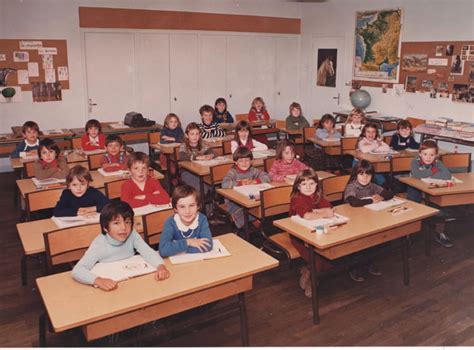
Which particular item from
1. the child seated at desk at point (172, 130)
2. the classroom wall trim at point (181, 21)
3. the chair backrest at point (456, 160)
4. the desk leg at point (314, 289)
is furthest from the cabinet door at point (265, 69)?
the desk leg at point (314, 289)

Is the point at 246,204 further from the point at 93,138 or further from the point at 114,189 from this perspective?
the point at 93,138

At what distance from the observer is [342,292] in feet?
13.6

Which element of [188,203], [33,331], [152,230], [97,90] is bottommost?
[33,331]

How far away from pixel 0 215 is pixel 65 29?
3.80m

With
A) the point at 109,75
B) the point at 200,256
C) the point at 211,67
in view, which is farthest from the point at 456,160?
the point at 109,75

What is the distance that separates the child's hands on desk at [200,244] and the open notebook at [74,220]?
36.2 inches

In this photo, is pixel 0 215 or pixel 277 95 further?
pixel 277 95

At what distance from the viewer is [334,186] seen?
4711mm

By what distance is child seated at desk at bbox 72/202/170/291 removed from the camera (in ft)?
9.24

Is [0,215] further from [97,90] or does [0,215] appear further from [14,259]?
[97,90]

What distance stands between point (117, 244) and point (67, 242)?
473 millimetres

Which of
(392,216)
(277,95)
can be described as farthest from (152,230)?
(277,95)

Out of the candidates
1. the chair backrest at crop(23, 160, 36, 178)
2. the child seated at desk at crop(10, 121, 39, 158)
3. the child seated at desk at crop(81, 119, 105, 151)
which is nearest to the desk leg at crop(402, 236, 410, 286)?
the chair backrest at crop(23, 160, 36, 178)

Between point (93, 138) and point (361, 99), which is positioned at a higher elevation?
point (361, 99)
